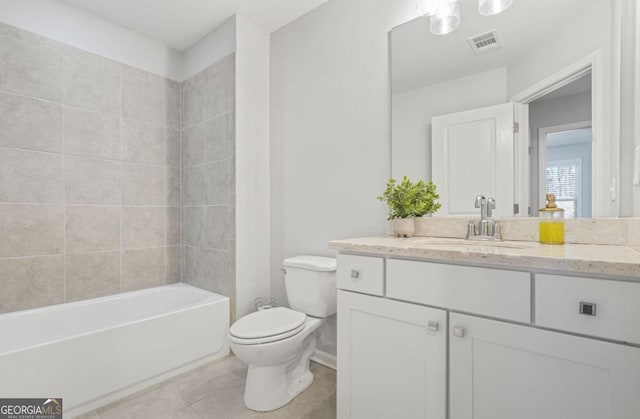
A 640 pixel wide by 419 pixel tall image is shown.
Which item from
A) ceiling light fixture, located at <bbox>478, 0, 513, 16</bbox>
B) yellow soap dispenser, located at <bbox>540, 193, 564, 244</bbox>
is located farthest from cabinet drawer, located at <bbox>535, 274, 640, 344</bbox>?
ceiling light fixture, located at <bbox>478, 0, 513, 16</bbox>

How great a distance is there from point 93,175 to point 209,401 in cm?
180

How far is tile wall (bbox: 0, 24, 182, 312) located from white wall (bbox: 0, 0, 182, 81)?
0.21ft

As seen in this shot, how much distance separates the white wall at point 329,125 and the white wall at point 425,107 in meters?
0.08

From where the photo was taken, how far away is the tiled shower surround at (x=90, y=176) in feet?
6.48

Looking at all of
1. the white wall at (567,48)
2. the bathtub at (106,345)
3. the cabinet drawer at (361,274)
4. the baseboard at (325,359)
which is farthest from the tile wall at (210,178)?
the white wall at (567,48)

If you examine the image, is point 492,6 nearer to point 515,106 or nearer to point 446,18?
point 446,18

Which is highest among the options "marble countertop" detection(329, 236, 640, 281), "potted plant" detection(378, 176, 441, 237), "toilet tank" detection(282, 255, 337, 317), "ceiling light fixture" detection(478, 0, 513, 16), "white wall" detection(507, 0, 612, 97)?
"ceiling light fixture" detection(478, 0, 513, 16)

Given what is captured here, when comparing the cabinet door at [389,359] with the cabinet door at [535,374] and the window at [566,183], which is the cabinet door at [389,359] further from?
the window at [566,183]

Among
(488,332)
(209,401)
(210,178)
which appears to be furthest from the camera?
(210,178)

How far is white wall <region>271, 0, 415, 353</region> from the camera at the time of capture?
186cm

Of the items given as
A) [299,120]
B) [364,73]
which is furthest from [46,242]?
[364,73]

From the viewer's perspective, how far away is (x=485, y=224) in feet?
4.73

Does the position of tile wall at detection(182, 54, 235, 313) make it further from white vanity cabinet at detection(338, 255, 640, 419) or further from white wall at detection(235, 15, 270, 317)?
white vanity cabinet at detection(338, 255, 640, 419)

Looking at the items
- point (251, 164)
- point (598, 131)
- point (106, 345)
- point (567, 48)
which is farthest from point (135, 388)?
point (567, 48)
